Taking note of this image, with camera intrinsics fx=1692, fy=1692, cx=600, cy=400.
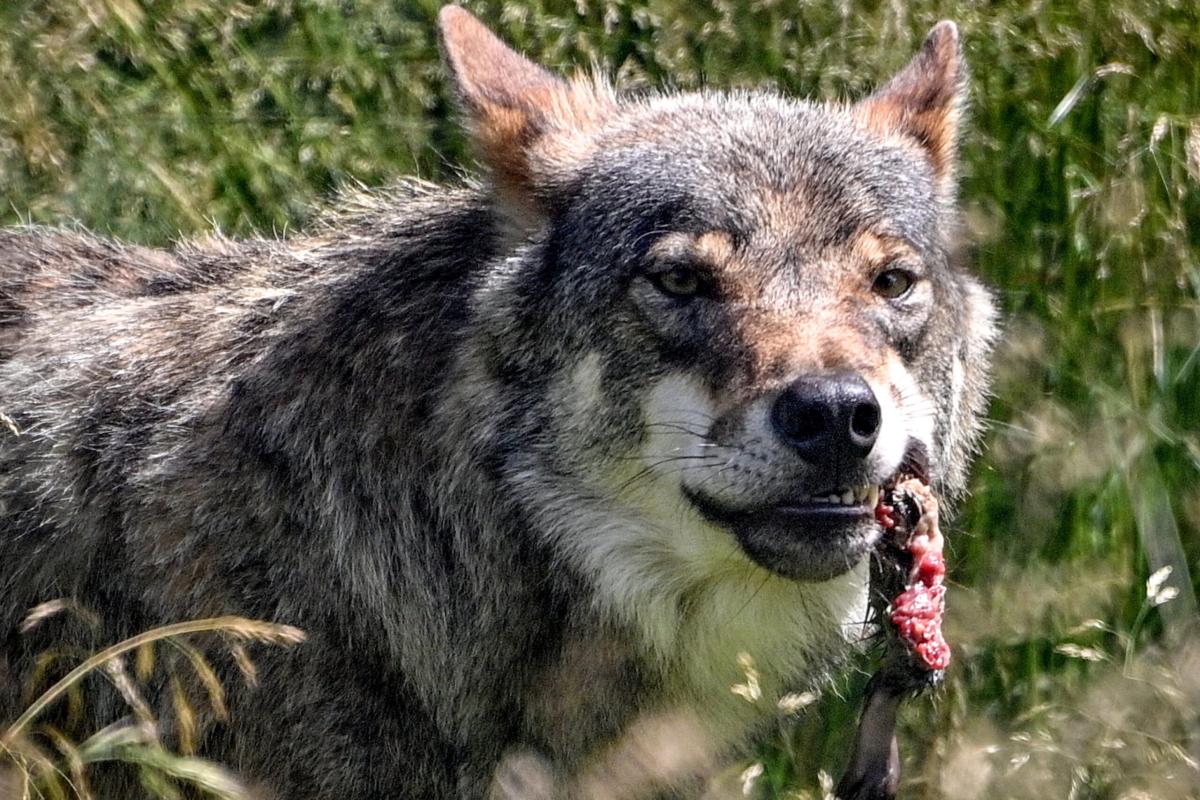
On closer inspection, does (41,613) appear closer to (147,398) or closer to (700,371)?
(147,398)

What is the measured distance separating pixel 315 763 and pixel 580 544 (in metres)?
0.74

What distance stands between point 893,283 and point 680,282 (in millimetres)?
497

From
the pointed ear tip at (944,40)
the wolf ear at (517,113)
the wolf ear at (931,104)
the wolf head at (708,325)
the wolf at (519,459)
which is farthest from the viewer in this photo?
the pointed ear tip at (944,40)

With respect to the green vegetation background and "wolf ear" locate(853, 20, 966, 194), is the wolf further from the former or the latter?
the green vegetation background

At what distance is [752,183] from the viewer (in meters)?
3.79

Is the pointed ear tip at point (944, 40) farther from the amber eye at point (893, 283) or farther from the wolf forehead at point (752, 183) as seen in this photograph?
the amber eye at point (893, 283)

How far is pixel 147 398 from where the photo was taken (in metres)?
4.01

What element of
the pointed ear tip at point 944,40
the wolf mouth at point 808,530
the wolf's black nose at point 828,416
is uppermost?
the pointed ear tip at point 944,40

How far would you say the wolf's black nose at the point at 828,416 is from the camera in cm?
325

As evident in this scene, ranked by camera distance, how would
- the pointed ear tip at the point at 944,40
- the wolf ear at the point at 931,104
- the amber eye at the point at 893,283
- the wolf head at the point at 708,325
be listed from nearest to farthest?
the wolf head at the point at 708,325
the amber eye at the point at 893,283
the wolf ear at the point at 931,104
the pointed ear tip at the point at 944,40

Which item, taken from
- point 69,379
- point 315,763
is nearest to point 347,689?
point 315,763

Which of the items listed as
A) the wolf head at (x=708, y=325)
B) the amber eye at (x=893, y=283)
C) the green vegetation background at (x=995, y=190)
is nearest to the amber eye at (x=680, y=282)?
the wolf head at (x=708, y=325)

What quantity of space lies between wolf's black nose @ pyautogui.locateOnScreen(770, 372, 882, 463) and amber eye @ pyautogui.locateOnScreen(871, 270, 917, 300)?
516 millimetres

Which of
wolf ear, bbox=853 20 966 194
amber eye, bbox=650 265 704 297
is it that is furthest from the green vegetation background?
amber eye, bbox=650 265 704 297
